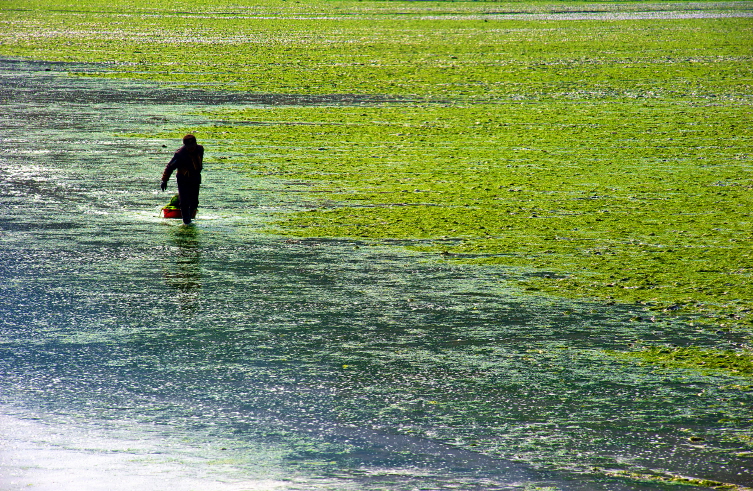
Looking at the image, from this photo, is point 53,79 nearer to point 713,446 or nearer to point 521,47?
point 521,47

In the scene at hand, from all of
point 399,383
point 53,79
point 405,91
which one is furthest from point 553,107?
point 399,383

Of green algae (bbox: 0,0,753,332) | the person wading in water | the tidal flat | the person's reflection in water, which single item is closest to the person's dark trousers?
the person wading in water

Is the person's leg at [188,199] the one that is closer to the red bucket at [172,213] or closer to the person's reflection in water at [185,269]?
the red bucket at [172,213]

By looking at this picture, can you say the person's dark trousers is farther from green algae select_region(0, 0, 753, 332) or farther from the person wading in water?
green algae select_region(0, 0, 753, 332)

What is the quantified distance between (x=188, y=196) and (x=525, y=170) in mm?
5323

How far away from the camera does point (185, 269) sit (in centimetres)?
968

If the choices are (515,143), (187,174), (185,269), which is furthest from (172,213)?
(515,143)

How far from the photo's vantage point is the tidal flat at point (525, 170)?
22.8ft

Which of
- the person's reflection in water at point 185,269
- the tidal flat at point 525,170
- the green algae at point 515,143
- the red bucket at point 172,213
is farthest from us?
the red bucket at point 172,213

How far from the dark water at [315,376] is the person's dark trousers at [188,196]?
23cm

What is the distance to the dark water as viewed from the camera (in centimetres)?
553

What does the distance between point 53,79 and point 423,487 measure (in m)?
25.3

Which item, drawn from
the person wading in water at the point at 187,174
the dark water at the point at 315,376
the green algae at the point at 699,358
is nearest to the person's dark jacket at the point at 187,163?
the person wading in water at the point at 187,174

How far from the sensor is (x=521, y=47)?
3962 centimetres
